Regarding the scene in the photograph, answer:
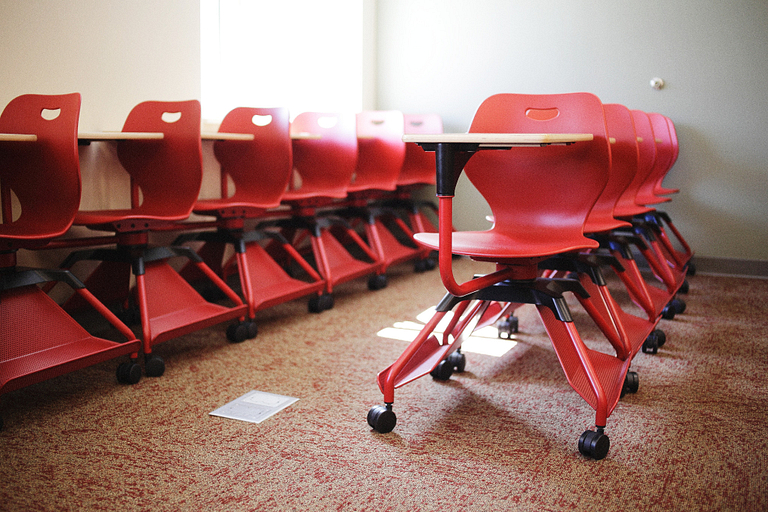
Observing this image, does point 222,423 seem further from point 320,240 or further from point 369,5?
point 369,5

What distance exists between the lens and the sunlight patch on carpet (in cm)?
244

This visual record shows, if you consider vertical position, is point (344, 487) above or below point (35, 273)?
below

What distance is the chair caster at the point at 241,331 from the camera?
2506mm

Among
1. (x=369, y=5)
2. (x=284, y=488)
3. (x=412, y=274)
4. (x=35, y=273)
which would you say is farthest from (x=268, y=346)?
(x=369, y=5)

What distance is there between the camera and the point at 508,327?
2.62 m

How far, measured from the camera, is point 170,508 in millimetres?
1326

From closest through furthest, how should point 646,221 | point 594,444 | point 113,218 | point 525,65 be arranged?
point 594,444 → point 113,218 → point 646,221 → point 525,65

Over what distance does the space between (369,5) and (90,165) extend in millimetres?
3106

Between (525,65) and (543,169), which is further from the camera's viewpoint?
(525,65)

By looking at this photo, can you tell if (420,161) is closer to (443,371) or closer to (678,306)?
(678,306)

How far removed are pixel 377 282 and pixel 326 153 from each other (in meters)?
0.79

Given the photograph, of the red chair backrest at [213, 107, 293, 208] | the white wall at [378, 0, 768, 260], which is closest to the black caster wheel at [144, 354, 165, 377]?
the red chair backrest at [213, 107, 293, 208]

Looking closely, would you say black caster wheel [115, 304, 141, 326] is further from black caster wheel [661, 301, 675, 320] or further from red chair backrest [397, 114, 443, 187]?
black caster wheel [661, 301, 675, 320]

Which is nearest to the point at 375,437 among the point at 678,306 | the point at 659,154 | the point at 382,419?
the point at 382,419
